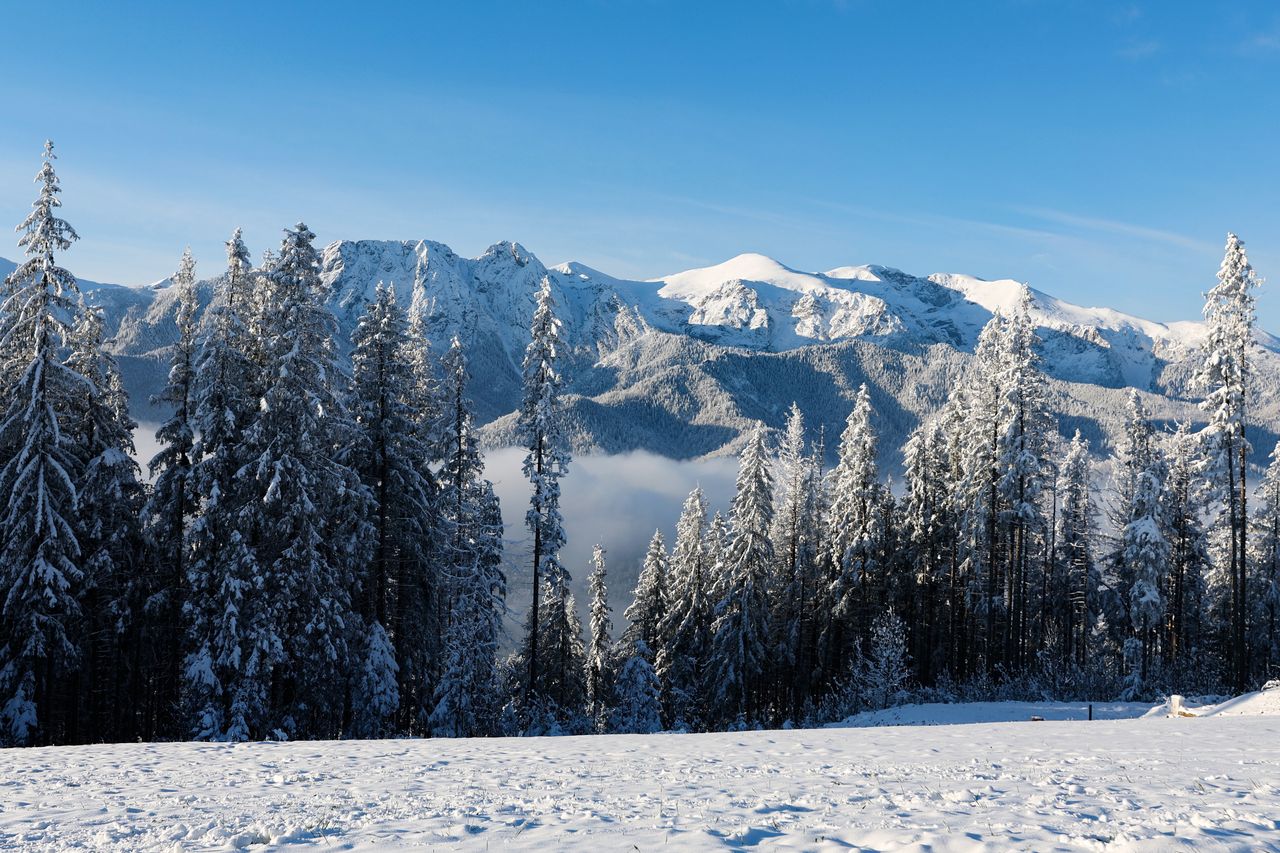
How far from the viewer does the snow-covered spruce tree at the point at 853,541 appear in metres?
37.6

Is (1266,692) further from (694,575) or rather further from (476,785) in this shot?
(694,575)

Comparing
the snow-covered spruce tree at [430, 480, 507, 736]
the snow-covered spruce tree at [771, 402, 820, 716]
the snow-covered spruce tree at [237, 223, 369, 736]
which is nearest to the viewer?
the snow-covered spruce tree at [237, 223, 369, 736]

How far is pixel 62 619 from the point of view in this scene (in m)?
21.1

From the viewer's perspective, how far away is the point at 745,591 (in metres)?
37.2

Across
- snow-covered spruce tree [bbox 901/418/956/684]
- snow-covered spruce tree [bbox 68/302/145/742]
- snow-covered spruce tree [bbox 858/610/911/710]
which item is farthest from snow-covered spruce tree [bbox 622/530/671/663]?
snow-covered spruce tree [bbox 68/302/145/742]

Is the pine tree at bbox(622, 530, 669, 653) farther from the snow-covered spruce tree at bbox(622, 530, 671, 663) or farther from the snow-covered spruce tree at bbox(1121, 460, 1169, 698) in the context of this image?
the snow-covered spruce tree at bbox(1121, 460, 1169, 698)

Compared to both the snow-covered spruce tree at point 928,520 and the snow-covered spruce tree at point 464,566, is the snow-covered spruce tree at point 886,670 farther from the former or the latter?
the snow-covered spruce tree at point 464,566

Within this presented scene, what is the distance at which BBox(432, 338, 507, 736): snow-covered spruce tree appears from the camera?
28016 mm

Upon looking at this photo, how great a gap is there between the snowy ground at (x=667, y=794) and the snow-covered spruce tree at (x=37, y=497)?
6981mm

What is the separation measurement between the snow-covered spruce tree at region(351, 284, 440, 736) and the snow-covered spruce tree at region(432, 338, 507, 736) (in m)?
1.96

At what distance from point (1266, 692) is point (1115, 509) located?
2499cm

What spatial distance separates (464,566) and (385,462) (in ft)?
21.6

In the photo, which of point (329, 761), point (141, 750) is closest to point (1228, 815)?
point (329, 761)

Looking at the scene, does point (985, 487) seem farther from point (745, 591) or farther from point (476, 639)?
point (476, 639)
